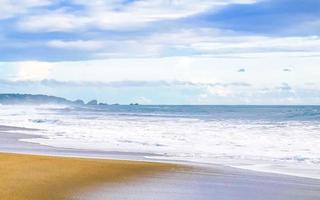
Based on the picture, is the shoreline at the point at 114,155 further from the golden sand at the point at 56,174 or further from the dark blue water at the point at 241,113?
the dark blue water at the point at 241,113

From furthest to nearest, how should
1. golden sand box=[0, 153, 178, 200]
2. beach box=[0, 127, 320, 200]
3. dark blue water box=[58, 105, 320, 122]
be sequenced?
dark blue water box=[58, 105, 320, 122] → beach box=[0, 127, 320, 200] → golden sand box=[0, 153, 178, 200]

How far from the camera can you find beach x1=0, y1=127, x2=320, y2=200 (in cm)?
973

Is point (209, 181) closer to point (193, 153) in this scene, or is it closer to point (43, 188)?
point (43, 188)

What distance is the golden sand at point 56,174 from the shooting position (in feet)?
31.3

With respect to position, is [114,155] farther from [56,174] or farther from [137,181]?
[137,181]

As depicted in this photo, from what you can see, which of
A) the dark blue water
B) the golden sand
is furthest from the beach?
the dark blue water

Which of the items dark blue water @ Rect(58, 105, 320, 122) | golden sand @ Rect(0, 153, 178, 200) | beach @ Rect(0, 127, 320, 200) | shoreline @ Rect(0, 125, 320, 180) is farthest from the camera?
dark blue water @ Rect(58, 105, 320, 122)

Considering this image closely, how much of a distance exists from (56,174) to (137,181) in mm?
1691

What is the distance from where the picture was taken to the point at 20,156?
14.5 metres

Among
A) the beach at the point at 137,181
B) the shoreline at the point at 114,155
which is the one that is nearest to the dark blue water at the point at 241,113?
the shoreline at the point at 114,155

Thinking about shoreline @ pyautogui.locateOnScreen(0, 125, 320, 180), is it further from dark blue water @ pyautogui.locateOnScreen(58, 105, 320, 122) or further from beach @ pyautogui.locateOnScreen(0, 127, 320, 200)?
dark blue water @ pyautogui.locateOnScreen(58, 105, 320, 122)

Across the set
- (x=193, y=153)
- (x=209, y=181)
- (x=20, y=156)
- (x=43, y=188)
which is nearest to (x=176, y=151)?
(x=193, y=153)

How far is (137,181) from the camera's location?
450 inches

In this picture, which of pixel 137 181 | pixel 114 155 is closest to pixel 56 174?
pixel 137 181
